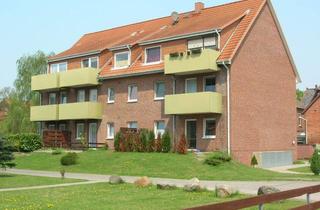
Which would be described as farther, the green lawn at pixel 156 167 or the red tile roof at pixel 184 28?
the red tile roof at pixel 184 28

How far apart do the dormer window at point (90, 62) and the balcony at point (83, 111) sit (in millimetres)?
3723

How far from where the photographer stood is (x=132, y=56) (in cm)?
3997

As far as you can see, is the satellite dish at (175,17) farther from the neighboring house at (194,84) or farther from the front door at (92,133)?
the front door at (92,133)

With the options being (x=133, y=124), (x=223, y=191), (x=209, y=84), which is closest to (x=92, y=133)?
(x=133, y=124)

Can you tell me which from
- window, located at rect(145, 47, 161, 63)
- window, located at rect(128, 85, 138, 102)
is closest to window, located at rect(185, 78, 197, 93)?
window, located at rect(145, 47, 161, 63)

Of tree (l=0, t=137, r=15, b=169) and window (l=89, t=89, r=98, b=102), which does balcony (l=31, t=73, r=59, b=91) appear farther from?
tree (l=0, t=137, r=15, b=169)

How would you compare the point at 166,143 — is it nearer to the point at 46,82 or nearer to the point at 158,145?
the point at 158,145

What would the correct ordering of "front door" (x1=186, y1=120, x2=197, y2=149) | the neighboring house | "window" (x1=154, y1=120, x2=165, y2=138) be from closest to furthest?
the neighboring house < "front door" (x1=186, y1=120, x2=197, y2=149) < "window" (x1=154, y1=120, x2=165, y2=138)

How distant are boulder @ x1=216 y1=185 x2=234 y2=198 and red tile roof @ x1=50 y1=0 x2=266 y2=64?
1721 centimetres

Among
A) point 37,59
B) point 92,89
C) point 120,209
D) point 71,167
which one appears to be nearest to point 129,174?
point 71,167

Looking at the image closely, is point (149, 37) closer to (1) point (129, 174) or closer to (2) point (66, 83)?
(2) point (66, 83)

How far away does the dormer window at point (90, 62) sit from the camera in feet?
142

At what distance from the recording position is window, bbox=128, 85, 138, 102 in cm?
3862

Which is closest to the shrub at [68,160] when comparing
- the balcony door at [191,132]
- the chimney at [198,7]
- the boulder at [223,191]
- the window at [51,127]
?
the balcony door at [191,132]
